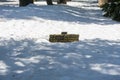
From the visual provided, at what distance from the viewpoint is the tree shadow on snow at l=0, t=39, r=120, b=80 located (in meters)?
8.69

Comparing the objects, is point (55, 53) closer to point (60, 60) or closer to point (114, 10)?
point (60, 60)

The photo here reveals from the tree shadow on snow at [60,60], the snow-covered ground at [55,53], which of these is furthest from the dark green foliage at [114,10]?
the tree shadow on snow at [60,60]

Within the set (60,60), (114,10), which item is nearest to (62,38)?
(60,60)

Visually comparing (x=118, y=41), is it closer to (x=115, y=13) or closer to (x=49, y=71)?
(x=49, y=71)

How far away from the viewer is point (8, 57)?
10.6 metres

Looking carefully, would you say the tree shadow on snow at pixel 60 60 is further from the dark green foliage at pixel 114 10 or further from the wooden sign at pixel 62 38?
the dark green foliage at pixel 114 10

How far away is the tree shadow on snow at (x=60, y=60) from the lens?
8688 millimetres

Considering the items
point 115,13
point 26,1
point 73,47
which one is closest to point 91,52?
point 73,47

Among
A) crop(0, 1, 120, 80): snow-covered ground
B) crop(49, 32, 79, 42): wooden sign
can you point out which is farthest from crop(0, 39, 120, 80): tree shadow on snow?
crop(49, 32, 79, 42): wooden sign

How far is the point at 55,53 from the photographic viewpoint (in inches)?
433

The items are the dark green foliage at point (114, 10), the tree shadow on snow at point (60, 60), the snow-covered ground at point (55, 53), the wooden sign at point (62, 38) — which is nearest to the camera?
the tree shadow on snow at point (60, 60)

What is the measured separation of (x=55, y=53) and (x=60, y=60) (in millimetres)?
907

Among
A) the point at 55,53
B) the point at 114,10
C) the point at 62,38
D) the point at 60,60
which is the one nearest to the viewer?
the point at 60,60

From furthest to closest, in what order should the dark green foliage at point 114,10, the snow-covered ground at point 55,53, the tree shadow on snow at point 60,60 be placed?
the dark green foliage at point 114,10, the snow-covered ground at point 55,53, the tree shadow on snow at point 60,60
